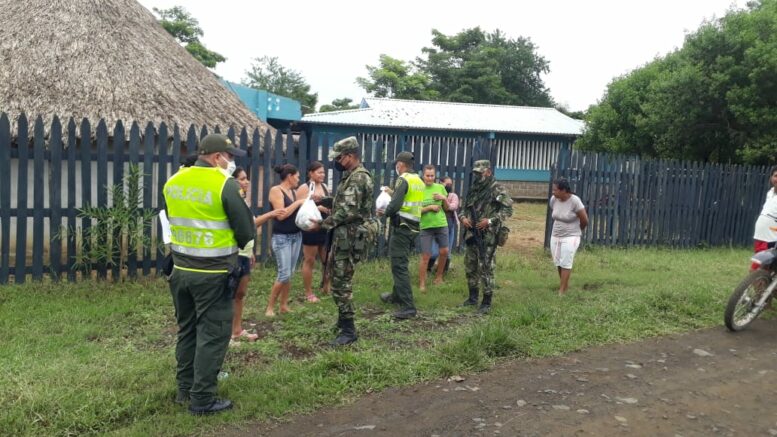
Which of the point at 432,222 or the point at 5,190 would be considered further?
the point at 432,222

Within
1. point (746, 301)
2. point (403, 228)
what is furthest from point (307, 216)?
point (746, 301)

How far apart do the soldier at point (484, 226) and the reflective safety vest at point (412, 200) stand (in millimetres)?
558

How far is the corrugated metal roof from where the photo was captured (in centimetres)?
2066

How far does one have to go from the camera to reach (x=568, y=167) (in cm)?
1083

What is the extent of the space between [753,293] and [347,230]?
4.32 meters

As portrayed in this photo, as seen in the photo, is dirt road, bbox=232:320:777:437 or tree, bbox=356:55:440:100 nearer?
dirt road, bbox=232:320:777:437

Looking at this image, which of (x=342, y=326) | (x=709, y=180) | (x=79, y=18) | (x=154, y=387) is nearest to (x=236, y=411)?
(x=154, y=387)

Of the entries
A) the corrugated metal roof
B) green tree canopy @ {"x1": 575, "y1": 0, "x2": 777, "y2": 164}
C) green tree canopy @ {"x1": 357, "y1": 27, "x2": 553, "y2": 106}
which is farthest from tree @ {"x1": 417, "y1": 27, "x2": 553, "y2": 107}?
green tree canopy @ {"x1": 575, "y1": 0, "x2": 777, "y2": 164}

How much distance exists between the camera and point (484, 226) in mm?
6355

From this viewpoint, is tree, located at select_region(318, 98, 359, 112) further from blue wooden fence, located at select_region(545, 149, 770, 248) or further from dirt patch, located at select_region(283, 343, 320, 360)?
dirt patch, located at select_region(283, 343, 320, 360)

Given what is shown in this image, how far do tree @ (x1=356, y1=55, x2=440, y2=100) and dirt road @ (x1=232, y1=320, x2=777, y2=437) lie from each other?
110 feet

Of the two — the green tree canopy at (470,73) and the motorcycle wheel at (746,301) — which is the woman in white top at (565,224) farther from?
the green tree canopy at (470,73)

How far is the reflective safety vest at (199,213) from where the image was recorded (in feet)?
11.9

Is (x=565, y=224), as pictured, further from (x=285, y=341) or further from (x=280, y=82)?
(x=280, y=82)
